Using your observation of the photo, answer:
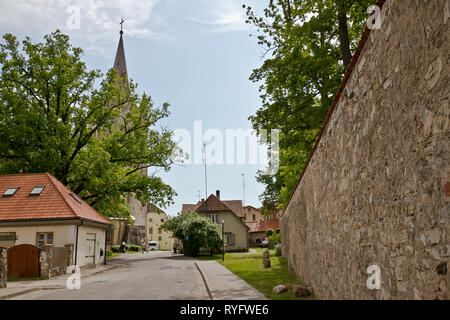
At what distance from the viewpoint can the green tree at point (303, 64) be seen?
49.2 ft

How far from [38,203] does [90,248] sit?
417cm

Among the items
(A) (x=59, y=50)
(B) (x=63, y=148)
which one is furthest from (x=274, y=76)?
(A) (x=59, y=50)

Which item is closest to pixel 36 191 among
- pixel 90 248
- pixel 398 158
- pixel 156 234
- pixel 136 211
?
pixel 90 248

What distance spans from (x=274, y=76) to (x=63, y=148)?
16.3 m

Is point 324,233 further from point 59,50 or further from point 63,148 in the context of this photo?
point 59,50

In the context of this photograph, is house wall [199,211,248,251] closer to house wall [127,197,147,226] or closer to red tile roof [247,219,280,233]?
red tile roof [247,219,280,233]

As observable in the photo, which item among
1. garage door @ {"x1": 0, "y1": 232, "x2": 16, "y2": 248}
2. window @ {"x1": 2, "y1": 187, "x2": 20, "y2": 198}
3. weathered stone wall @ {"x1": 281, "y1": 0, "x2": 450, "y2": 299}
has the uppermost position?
window @ {"x1": 2, "y1": 187, "x2": 20, "y2": 198}

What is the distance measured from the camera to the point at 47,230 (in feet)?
66.2

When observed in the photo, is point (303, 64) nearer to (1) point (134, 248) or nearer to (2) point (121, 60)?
(1) point (134, 248)

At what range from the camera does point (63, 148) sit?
2558cm

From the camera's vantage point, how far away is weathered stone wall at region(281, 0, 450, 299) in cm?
294

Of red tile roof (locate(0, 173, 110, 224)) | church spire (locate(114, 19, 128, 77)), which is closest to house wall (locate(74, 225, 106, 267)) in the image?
red tile roof (locate(0, 173, 110, 224))

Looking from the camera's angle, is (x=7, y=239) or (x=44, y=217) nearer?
(x=7, y=239)
